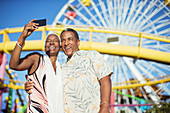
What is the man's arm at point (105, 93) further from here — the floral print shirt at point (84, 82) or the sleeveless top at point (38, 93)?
the sleeveless top at point (38, 93)

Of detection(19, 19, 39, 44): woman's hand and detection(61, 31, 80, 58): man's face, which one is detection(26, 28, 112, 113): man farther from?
detection(19, 19, 39, 44): woman's hand

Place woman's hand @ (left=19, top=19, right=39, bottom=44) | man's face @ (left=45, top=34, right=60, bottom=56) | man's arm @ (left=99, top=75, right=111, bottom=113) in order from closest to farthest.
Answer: man's arm @ (left=99, top=75, right=111, bottom=113), woman's hand @ (left=19, top=19, right=39, bottom=44), man's face @ (left=45, top=34, right=60, bottom=56)

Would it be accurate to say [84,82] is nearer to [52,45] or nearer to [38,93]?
[38,93]

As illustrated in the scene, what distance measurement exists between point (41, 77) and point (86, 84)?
38cm

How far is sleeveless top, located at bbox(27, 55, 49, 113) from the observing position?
1.48m

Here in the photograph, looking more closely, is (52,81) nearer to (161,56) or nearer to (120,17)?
(161,56)

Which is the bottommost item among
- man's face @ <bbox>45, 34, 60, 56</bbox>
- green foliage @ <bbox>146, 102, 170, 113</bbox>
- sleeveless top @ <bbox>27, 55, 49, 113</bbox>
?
green foliage @ <bbox>146, 102, 170, 113</bbox>

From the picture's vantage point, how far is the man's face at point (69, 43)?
1667 mm

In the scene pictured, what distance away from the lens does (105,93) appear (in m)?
1.42

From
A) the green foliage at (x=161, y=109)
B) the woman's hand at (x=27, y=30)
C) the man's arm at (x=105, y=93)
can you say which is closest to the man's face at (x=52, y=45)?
the woman's hand at (x=27, y=30)

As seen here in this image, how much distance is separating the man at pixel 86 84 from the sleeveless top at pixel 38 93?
16 cm

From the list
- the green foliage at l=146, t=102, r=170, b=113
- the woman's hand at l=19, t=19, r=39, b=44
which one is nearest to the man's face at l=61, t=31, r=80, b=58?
the woman's hand at l=19, t=19, r=39, b=44

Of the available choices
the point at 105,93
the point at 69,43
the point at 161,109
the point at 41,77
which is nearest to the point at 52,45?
the point at 69,43

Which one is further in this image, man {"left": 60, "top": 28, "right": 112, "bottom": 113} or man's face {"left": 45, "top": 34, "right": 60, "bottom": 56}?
man's face {"left": 45, "top": 34, "right": 60, "bottom": 56}
